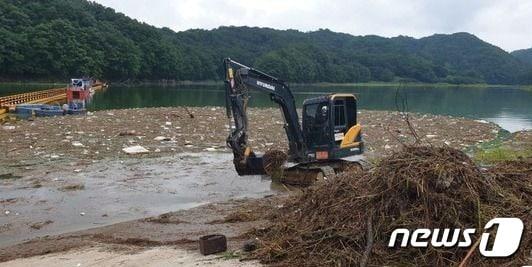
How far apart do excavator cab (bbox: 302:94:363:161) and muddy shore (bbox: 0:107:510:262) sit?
1580 mm

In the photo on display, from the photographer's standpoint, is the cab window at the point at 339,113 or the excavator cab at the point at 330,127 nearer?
the excavator cab at the point at 330,127

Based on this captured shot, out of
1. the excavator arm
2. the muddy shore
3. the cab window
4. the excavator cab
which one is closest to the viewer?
the muddy shore

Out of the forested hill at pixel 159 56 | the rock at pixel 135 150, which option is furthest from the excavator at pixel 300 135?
the forested hill at pixel 159 56

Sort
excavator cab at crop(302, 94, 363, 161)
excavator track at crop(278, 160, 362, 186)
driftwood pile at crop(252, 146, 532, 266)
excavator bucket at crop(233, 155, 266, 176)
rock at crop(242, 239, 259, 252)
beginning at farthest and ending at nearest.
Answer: excavator cab at crop(302, 94, 363, 161)
excavator track at crop(278, 160, 362, 186)
excavator bucket at crop(233, 155, 266, 176)
rock at crop(242, 239, 259, 252)
driftwood pile at crop(252, 146, 532, 266)

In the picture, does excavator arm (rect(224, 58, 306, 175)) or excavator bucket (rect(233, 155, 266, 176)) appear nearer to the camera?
excavator arm (rect(224, 58, 306, 175))

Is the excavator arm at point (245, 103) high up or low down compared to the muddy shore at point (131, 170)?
up

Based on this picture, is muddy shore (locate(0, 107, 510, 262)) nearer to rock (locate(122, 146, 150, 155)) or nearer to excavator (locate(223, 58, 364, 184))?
rock (locate(122, 146, 150, 155))

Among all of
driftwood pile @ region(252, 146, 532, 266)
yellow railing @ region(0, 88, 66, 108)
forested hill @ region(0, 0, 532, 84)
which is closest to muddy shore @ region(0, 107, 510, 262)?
driftwood pile @ region(252, 146, 532, 266)

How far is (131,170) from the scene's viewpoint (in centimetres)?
1510

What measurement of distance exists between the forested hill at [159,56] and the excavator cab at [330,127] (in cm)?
8358

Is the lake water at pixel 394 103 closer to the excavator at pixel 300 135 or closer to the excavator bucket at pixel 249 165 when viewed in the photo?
the excavator at pixel 300 135

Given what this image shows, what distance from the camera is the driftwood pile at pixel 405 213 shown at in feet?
20.6

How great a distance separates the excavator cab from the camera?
13.1m

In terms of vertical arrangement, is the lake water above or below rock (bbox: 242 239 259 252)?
above
